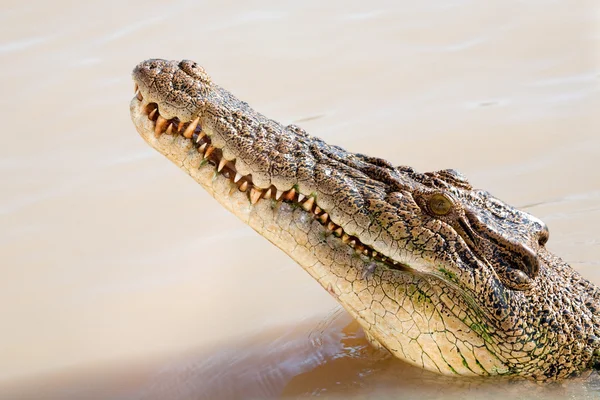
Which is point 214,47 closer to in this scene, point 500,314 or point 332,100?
point 332,100

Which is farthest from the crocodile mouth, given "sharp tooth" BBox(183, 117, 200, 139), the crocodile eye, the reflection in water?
the reflection in water

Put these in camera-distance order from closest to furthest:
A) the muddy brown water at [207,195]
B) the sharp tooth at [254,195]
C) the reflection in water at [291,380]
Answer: the sharp tooth at [254,195] < the reflection in water at [291,380] < the muddy brown water at [207,195]

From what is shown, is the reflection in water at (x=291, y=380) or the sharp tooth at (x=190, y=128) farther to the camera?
the reflection in water at (x=291, y=380)

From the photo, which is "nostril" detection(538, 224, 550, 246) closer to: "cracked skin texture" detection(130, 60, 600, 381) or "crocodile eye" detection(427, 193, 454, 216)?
"cracked skin texture" detection(130, 60, 600, 381)

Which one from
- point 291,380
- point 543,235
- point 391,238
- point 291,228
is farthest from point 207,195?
point 543,235

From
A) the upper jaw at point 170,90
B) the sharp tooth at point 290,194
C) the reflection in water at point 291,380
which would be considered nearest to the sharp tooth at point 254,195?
the sharp tooth at point 290,194

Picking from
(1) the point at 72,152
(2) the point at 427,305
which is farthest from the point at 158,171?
(2) the point at 427,305

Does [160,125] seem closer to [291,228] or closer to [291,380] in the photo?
[291,228]

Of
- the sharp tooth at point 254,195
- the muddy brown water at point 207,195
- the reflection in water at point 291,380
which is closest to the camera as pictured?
the sharp tooth at point 254,195

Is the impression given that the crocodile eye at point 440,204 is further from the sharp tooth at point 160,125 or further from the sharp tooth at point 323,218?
the sharp tooth at point 160,125
